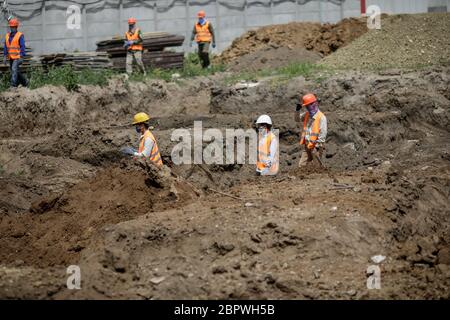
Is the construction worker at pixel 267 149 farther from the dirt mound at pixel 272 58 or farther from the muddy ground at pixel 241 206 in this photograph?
the dirt mound at pixel 272 58

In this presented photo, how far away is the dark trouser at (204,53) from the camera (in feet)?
86.8

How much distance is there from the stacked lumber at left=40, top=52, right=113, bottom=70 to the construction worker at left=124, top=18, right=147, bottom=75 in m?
0.58

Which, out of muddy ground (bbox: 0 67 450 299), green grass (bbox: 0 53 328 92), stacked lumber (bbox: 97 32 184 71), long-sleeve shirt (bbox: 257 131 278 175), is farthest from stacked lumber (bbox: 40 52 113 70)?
long-sleeve shirt (bbox: 257 131 278 175)

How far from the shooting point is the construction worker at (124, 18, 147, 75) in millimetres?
25172

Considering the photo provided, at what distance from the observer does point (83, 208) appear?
14.1 meters

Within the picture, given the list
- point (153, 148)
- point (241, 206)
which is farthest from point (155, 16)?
point (241, 206)

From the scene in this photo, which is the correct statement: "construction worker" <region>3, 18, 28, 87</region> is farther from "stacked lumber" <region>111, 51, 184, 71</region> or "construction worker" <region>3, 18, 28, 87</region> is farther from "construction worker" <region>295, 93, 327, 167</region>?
"construction worker" <region>295, 93, 327, 167</region>

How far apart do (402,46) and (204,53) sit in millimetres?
6032

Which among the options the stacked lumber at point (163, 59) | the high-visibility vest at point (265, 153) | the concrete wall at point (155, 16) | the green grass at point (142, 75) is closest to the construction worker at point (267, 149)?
the high-visibility vest at point (265, 153)

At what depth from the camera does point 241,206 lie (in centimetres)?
1244

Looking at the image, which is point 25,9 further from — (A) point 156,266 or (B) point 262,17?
(A) point 156,266

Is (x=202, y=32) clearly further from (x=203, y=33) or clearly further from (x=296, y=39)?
(x=296, y=39)

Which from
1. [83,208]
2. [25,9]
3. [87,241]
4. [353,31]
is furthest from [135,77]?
[87,241]
